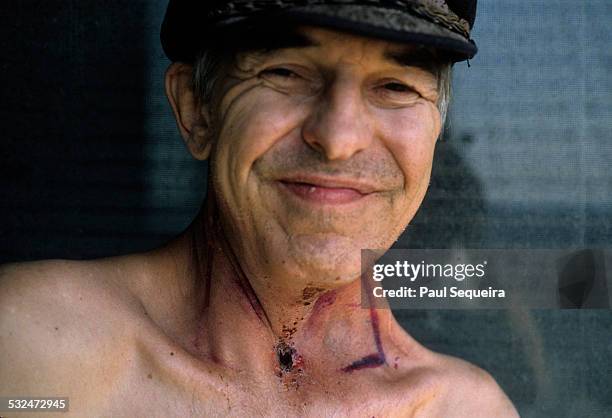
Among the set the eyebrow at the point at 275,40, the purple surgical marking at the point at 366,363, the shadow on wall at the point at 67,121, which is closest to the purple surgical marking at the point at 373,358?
the purple surgical marking at the point at 366,363

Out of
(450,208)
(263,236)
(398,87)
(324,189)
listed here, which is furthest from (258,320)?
(450,208)

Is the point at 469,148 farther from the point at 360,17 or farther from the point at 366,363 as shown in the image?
the point at 360,17

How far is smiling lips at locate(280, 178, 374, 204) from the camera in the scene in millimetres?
1771

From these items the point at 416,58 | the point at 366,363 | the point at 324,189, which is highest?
the point at 416,58

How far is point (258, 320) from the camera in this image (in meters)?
2.00

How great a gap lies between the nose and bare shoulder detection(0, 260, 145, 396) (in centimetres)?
55

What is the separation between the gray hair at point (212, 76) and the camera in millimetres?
1938

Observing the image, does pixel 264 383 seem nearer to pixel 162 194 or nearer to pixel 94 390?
pixel 94 390

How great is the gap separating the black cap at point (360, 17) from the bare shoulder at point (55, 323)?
1.89ft

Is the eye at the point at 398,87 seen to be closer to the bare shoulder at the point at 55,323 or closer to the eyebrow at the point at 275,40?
the eyebrow at the point at 275,40

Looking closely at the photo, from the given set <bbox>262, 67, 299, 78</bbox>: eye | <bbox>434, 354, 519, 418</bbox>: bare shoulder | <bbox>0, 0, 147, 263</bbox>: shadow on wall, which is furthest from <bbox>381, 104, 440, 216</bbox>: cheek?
<bbox>0, 0, 147, 263</bbox>: shadow on wall

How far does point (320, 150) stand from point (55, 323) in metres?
0.63

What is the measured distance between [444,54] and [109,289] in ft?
2.81

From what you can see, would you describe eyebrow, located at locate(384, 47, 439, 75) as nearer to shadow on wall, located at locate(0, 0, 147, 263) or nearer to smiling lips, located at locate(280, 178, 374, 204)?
smiling lips, located at locate(280, 178, 374, 204)
